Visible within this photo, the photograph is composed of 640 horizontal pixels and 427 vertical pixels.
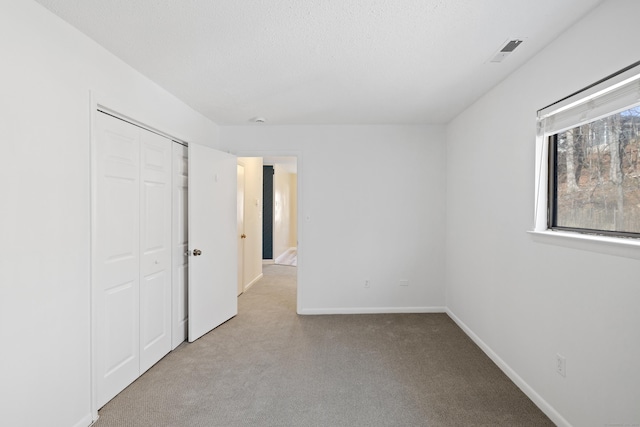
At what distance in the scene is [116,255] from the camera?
222 centimetres

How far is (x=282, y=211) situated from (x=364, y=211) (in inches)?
212

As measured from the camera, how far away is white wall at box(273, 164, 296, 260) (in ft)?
26.4

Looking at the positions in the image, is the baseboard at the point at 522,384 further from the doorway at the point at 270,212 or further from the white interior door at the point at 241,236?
the white interior door at the point at 241,236

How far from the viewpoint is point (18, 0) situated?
4.90 ft

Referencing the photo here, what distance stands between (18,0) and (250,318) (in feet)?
10.9

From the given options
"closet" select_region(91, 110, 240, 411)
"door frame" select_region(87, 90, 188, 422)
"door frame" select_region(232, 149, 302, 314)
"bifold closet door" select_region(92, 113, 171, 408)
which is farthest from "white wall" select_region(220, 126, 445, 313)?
"door frame" select_region(87, 90, 188, 422)

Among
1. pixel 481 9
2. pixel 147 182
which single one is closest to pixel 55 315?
pixel 147 182

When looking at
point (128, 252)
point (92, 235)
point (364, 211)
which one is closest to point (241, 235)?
point (364, 211)

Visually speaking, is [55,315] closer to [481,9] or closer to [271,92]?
[271,92]

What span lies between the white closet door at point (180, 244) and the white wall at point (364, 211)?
39.5 inches

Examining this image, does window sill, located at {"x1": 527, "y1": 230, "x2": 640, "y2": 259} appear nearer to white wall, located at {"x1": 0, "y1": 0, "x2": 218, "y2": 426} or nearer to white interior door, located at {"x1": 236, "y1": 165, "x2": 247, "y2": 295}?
white wall, located at {"x1": 0, "y1": 0, "x2": 218, "y2": 426}

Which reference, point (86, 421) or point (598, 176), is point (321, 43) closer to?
point (598, 176)

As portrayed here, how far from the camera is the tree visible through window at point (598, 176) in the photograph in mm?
1566

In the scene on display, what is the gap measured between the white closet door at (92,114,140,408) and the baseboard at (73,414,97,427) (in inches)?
4.2
